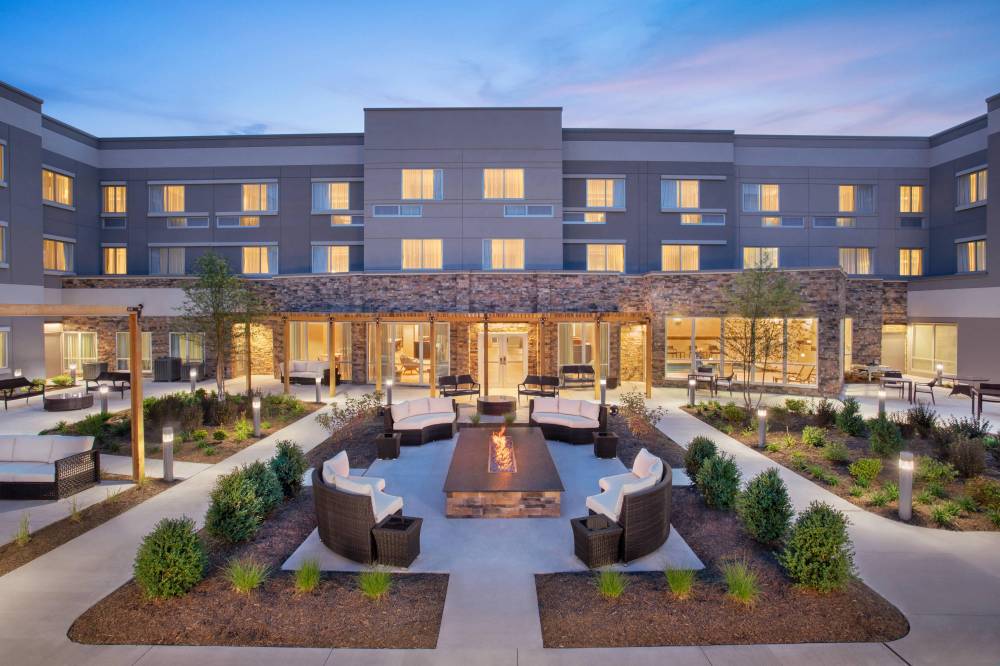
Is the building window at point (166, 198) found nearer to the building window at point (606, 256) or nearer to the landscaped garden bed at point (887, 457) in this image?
the building window at point (606, 256)

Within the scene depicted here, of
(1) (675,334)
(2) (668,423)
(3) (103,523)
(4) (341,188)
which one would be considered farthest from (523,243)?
(3) (103,523)

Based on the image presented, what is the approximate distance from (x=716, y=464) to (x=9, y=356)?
81.2ft

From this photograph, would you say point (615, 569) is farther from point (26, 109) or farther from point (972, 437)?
point (26, 109)

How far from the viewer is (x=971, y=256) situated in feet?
74.5

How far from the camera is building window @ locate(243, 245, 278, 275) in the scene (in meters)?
24.5

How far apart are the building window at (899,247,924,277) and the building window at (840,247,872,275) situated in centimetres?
153

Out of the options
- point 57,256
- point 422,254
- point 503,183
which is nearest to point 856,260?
point 503,183

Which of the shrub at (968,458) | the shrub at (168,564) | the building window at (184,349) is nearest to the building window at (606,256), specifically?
the shrub at (968,458)

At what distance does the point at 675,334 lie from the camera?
19594mm

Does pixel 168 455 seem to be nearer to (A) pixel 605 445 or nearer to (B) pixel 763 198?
(A) pixel 605 445

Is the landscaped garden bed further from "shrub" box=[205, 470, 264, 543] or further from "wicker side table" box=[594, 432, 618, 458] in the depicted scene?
"shrub" box=[205, 470, 264, 543]

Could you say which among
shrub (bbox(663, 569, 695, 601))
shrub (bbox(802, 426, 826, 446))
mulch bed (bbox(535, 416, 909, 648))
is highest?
shrub (bbox(802, 426, 826, 446))

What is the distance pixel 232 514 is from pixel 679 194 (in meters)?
23.4

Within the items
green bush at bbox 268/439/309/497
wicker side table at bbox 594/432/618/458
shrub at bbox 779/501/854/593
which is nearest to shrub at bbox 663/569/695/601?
Answer: shrub at bbox 779/501/854/593
